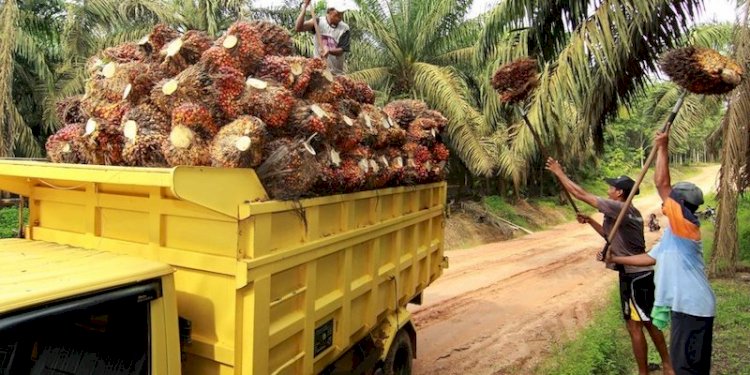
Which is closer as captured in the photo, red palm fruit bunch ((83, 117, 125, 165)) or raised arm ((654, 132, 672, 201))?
red palm fruit bunch ((83, 117, 125, 165))

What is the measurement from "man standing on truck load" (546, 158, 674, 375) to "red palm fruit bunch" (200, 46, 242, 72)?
3.01 meters

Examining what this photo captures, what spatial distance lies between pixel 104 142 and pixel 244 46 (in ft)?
3.27

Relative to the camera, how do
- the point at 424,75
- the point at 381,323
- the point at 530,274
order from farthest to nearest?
1. the point at 424,75
2. the point at 530,274
3. the point at 381,323

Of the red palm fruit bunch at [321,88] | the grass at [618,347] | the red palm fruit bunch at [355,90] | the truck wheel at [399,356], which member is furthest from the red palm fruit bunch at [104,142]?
the grass at [618,347]

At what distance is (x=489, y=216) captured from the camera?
53.3 ft

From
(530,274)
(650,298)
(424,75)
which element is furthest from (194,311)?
(424,75)

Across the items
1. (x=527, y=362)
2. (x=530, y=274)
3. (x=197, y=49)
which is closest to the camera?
(x=197, y=49)

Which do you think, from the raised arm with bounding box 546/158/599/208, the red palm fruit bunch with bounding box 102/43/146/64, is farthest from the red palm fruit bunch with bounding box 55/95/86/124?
the raised arm with bounding box 546/158/599/208

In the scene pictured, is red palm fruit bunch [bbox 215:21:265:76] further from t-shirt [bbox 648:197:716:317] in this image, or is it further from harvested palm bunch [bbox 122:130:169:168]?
t-shirt [bbox 648:197:716:317]

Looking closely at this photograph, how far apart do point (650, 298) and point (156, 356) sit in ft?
14.5

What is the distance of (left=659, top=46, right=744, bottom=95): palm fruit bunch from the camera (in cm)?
399

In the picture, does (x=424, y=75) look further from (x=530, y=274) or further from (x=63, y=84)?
(x=63, y=84)

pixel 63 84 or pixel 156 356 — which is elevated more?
pixel 63 84

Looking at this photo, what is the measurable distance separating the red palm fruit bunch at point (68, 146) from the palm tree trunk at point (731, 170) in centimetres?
859
